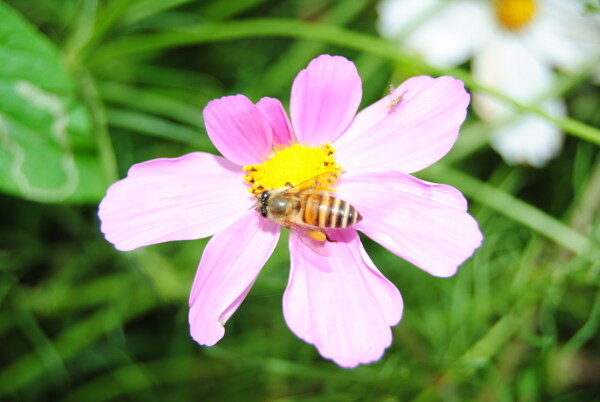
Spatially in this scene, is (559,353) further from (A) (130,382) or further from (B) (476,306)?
(A) (130,382)

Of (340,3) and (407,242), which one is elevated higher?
(340,3)

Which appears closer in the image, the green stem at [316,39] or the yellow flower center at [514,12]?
the green stem at [316,39]

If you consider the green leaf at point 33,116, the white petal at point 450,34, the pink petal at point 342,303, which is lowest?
the pink petal at point 342,303

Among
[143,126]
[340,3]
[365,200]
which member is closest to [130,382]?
[143,126]

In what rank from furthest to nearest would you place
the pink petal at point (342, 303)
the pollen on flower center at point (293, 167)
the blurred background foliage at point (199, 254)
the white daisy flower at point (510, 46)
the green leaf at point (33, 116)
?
the white daisy flower at point (510, 46) < the blurred background foliage at point (199, 254) < the green leaf at point (33, 116) < the pollen on flower center at point (293, 167) < the pink petal at point (342, 303)

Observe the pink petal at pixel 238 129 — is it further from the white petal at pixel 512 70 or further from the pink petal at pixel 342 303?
the white petal at pixel 512 70

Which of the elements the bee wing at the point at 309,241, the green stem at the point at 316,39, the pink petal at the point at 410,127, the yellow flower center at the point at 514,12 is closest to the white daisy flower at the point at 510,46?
the yellow flower center at the point at 514,12

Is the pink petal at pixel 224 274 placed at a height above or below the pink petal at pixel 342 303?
above

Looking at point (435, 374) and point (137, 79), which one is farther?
point (137, 79)
